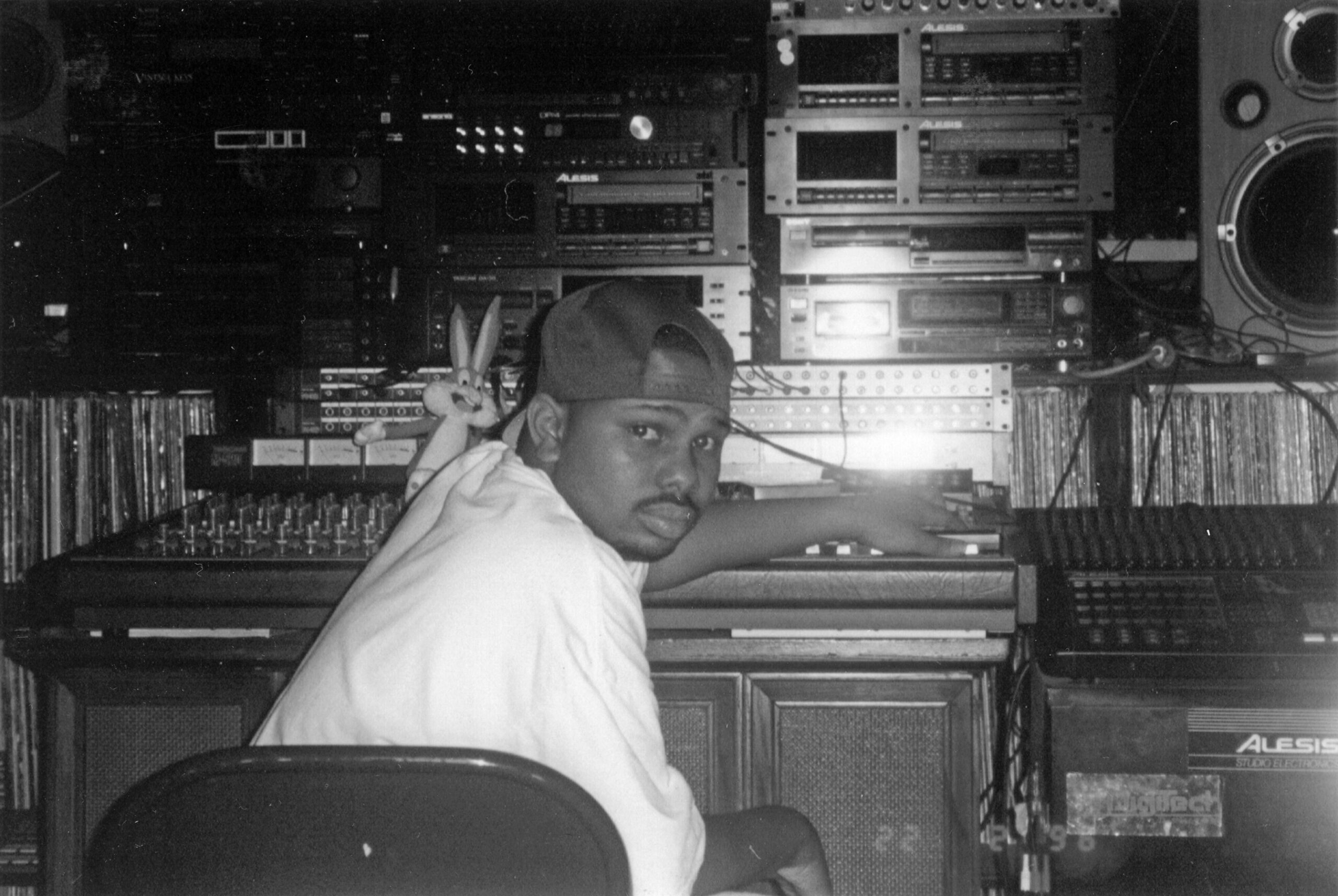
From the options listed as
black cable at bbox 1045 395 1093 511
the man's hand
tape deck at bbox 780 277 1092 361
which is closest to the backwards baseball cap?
the man's hand

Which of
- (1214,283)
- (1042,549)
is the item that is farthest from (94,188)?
(1214,283)

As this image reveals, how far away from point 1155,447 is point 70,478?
69.6 inches

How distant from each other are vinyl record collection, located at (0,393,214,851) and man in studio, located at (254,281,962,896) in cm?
95

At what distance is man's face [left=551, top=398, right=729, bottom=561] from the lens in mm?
1036

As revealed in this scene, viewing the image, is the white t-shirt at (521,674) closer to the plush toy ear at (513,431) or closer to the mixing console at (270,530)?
the plush toy ear at (513,431)

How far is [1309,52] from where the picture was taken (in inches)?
65.8

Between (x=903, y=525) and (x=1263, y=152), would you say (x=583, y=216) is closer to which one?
(x=903, y=525)

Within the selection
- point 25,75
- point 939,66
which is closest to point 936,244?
point 939,66

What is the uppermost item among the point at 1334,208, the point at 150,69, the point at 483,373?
the point at 150,69

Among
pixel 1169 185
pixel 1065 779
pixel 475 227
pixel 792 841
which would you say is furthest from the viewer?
pixel 1169 185

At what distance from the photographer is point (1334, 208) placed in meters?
1.70

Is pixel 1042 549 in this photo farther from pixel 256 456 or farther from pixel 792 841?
pixel 256 456

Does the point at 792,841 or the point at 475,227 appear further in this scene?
the point at 475,227

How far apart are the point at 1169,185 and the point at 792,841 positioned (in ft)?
4.60
